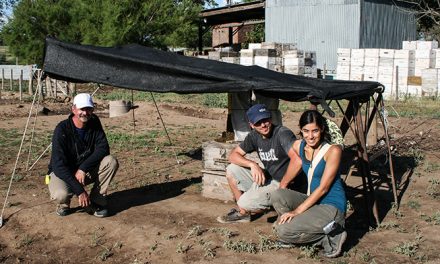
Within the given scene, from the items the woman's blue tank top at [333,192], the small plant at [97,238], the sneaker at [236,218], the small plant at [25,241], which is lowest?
the small plant at [25,241]

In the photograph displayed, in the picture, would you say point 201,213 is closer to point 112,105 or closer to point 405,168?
point 405,168

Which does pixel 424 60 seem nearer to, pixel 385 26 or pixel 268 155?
pixel 385 26

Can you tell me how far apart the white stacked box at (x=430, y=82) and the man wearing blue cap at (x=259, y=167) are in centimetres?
1559

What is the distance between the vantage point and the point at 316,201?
4.84 metres

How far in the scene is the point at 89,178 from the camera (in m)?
6.21

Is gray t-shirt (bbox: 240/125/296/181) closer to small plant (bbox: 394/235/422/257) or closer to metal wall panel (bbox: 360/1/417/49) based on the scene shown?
small plant (bbox: 394/235/422/257)

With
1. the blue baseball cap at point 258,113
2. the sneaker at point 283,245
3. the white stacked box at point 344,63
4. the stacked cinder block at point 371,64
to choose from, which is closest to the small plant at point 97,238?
the sneaker at point 283,245

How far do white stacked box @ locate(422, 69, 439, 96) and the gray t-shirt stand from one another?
51.6 feet

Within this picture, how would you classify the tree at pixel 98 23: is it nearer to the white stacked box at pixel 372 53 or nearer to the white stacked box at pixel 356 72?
the white stacked box at pixel 356 72

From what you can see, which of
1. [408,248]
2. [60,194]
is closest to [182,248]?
[60,194]

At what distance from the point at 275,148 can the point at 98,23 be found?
82.8 ft

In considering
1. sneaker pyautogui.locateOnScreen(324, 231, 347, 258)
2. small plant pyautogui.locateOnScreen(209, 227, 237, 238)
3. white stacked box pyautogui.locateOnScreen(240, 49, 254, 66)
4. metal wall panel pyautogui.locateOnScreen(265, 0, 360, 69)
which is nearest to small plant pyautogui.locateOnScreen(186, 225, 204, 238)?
small plant pyautogui.locateOnScreen(209, 227, 237, 238)

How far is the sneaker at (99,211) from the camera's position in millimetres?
6195

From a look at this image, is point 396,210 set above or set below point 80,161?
below
